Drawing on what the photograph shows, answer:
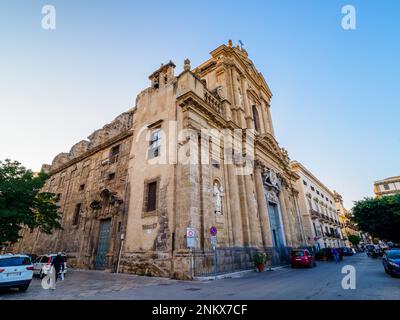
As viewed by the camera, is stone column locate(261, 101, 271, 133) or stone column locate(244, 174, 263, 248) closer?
stone column locate(244, 174, 263, 248)

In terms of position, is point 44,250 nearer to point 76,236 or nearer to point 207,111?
point 76,236

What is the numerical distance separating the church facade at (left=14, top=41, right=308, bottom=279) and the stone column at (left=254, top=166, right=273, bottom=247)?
8 centimetres

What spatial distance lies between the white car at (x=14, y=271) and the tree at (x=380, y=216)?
31375 millimetres

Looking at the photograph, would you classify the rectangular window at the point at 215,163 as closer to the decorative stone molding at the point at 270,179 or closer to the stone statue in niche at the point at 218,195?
the stone statue in niche at the point at 218,195

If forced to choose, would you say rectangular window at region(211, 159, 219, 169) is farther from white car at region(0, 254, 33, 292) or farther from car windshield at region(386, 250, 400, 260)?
white car at region(0, 254, 33, 292)

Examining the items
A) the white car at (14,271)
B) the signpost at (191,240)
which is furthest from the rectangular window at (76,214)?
the signpost at (191,240)

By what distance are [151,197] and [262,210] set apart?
9.65 metres

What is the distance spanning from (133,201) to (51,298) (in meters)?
8.64

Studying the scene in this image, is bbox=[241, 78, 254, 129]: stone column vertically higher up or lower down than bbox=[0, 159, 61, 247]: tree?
higher up

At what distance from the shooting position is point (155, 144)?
617 inches

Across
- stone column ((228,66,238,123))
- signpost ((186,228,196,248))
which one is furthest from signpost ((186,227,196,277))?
stone column ((228,66,238,123))

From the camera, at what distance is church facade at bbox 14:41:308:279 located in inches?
486

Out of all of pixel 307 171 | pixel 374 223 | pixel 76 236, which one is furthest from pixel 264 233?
pixel 307 171

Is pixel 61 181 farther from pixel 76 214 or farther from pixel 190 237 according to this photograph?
pixel 190 237
